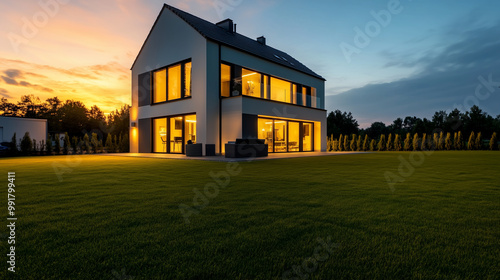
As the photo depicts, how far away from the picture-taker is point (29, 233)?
74.4 inches

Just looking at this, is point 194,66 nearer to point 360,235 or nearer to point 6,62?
point 6,62

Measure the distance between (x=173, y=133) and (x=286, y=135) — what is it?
6.86 meters

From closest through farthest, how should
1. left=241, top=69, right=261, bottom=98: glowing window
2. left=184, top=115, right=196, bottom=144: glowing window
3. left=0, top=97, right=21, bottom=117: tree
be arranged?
left=184, top=115, right=196, bottom=144: glowing window
left=241, top=69, right=261, bottom=98: glowing window
left=0, top=97, right=21, bottom=117: tree

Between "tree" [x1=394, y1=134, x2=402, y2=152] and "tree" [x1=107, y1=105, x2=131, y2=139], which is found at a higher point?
"tree" [x1=107, y1=105, x2=131, y2=139]

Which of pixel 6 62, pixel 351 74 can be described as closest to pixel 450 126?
→ pixel 351 74

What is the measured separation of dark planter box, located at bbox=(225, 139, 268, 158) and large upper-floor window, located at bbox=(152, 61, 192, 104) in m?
4.46

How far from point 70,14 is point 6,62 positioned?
524cm

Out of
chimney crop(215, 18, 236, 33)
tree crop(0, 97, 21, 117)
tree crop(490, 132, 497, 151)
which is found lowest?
tree crop(490, 132, 497, 151)

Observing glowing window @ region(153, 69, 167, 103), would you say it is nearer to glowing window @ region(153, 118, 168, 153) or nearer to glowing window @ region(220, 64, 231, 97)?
glowing window @ region(153, 118, 168, 153)

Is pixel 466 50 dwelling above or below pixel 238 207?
above

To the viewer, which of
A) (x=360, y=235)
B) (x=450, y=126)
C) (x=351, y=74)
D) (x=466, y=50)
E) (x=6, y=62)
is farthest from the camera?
(x=450, y=126)

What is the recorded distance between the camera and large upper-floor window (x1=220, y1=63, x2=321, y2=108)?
42.2ft

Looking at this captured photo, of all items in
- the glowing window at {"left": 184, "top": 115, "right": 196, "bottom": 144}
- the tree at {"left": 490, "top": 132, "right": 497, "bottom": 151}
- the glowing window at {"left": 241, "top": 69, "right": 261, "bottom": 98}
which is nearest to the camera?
the glowing window at {"left": 184, "top": 115, "right": 196, "bottom": 144}

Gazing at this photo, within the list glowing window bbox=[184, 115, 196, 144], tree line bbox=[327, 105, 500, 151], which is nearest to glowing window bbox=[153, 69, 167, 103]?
glowing window bbox=[184, 115, 196, 144]
